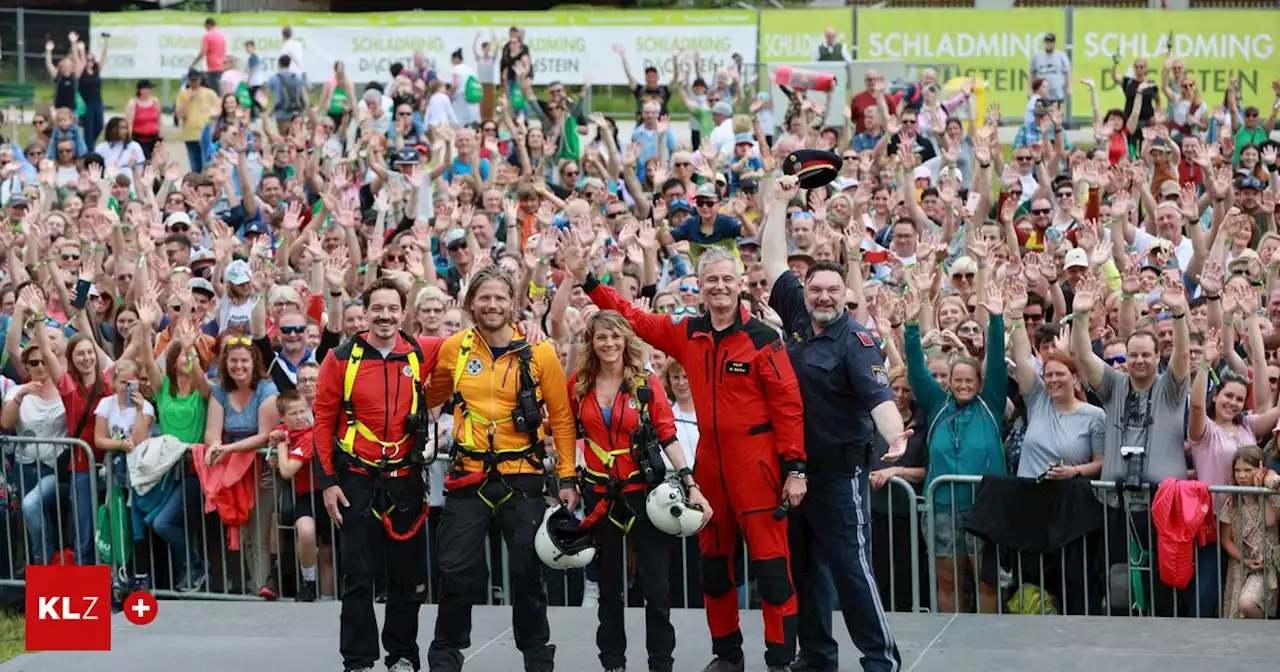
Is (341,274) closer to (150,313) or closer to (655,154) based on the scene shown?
(150,313)

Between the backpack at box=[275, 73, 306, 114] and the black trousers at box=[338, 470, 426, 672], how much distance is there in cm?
1570

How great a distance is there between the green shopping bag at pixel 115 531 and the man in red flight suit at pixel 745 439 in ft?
15.2

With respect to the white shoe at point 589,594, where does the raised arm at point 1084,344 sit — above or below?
above

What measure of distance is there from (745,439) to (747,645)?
145cm

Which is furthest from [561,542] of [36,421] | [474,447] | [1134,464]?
[36,421]

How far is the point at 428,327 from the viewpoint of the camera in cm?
962

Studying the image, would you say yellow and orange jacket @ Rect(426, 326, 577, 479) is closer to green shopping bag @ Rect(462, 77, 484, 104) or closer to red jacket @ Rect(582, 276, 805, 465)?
red jacket @ Rect(582, 276, 805, 465)

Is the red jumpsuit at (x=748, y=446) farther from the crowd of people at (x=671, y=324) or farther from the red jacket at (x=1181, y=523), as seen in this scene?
the red jacket at (x=1181, y=523)

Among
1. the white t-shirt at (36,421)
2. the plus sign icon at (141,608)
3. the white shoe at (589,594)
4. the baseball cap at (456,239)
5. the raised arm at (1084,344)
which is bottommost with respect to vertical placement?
the white shoe at (589,594)

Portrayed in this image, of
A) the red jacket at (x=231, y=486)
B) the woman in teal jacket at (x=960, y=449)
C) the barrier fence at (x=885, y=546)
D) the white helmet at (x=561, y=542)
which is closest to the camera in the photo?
the white helmet at (x=561, y=542)

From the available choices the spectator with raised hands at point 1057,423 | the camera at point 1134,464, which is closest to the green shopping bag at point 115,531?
the spectator with raised hands at point 1057,423

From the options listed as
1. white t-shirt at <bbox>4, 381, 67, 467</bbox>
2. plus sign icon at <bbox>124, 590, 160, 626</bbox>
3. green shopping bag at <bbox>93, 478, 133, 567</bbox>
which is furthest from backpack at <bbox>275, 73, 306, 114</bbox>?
plus sign icon at <bbox>124, 590, 160, 626</bbox>

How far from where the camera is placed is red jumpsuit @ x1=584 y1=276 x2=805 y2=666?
27.5ft

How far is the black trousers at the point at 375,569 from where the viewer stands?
8656mm
